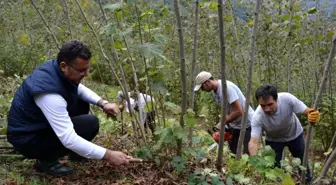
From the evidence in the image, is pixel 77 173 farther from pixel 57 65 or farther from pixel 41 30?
pixel 41 30

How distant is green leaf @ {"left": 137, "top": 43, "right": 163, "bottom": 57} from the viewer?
253 centimetres

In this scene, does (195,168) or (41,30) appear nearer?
(195,168)

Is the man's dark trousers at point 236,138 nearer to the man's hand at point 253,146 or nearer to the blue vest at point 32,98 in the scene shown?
the man's hand at point 253,146

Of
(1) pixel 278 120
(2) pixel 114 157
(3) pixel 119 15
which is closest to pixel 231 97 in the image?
(1) pixel 278 120

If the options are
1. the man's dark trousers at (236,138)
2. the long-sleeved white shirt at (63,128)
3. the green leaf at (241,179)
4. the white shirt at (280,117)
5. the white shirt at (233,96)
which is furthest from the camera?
the man's dark trousers at (236,138)

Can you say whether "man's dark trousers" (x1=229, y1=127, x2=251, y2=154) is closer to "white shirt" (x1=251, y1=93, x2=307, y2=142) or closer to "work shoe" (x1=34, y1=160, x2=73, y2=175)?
"white shirt" (x1=251, y1=93, x2=307, y2=142)

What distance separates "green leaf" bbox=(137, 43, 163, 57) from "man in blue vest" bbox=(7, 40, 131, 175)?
23.3 inches

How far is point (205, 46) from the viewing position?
8711 mm

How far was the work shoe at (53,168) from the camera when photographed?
3365 mm

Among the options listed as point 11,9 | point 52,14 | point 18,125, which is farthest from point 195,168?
point 11,9

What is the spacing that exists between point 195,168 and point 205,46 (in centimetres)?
565

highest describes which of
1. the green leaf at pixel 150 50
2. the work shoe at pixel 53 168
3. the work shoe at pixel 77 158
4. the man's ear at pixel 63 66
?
the green leaf at pixel 150 50

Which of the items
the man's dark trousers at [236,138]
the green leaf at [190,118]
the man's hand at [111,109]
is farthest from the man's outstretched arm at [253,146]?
the green leaf at [190,118]

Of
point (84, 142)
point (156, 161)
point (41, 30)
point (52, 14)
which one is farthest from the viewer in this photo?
point (41, 30)
